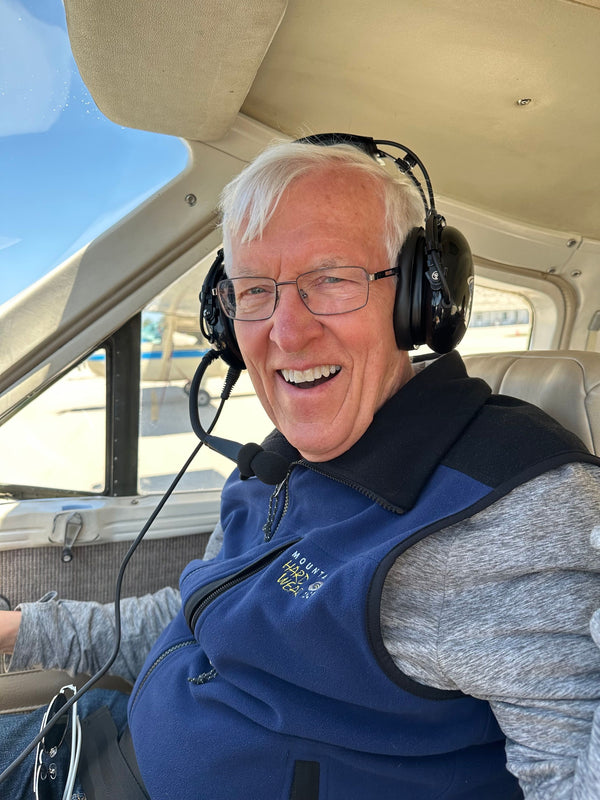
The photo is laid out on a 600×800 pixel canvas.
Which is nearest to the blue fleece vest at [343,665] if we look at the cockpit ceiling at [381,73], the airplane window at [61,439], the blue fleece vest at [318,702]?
the blue fleece vest at [318,702]

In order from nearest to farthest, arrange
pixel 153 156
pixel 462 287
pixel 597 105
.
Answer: pixel 462 287
pixel 597 105
pixel 153 156

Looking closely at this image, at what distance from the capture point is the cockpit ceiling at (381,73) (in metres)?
1.16

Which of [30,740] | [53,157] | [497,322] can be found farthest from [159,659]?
[497,322]

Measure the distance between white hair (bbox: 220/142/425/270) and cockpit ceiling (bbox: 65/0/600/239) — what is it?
0.22 metres

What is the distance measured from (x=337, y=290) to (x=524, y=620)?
0.67 meters

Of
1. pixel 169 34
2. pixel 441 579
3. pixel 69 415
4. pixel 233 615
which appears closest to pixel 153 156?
pixel 169 34

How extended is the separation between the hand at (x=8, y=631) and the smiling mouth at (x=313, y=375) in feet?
2.86

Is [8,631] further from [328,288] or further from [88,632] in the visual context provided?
[328,288]

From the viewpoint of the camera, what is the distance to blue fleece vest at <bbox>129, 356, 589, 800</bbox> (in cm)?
90

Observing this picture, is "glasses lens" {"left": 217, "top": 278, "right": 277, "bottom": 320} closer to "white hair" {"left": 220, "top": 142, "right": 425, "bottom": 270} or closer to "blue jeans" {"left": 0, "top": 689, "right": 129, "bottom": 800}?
"white hair" {"left": 220, "top": 142, "right": 425, "bottom": 270}

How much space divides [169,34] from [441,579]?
1.12 m

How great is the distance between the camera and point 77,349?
5.90 ft

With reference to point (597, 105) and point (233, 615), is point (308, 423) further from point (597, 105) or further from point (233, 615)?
point (597, 105)

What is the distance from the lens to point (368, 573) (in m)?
0.89
